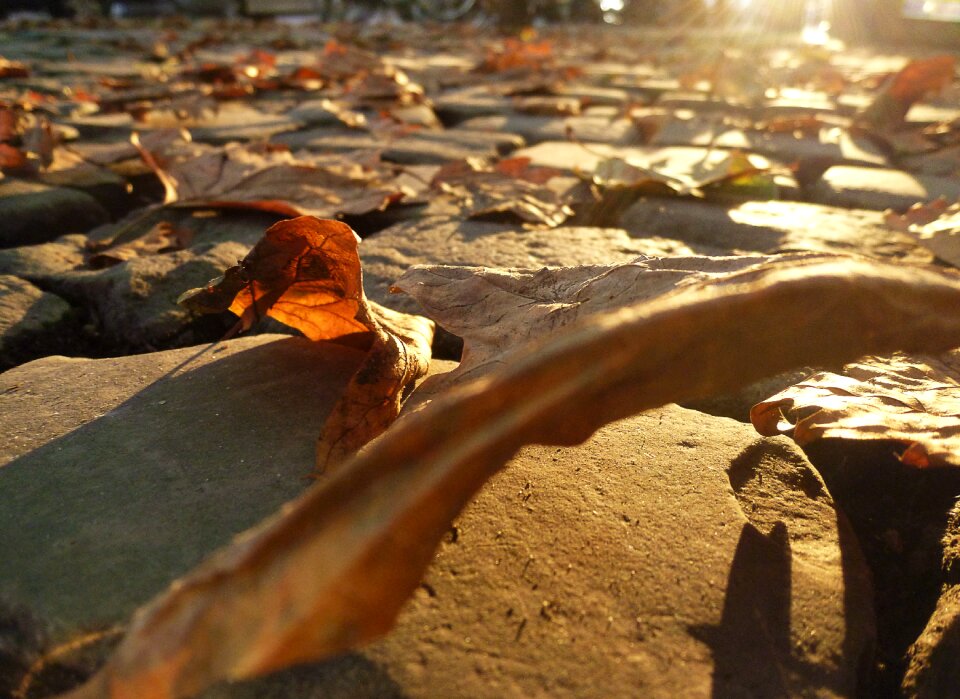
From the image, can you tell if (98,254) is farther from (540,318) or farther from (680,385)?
(680,385)

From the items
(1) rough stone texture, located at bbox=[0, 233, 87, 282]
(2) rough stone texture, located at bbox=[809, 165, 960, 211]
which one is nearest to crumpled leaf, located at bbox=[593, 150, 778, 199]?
(2) rough stone texture, located at bbox=[809, 165, 960, 211]

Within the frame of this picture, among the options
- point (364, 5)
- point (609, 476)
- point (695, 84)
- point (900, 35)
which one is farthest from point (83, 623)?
point (364, 5)

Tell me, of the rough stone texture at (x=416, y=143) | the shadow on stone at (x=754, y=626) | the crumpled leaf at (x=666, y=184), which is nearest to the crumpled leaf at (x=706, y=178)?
the crumpled leaf at (x=666, y=184)

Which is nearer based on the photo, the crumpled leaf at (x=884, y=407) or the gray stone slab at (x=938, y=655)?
the gray stone slab at (x=938, y=655)

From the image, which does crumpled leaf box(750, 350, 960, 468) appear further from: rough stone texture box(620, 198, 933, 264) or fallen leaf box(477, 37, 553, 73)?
fallen leaf box(477, 37, 553, 73)

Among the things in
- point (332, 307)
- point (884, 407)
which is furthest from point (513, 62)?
point (884, 407)

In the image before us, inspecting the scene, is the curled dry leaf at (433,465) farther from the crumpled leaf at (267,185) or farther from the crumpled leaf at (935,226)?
the crumpled leaf at (267,185)
